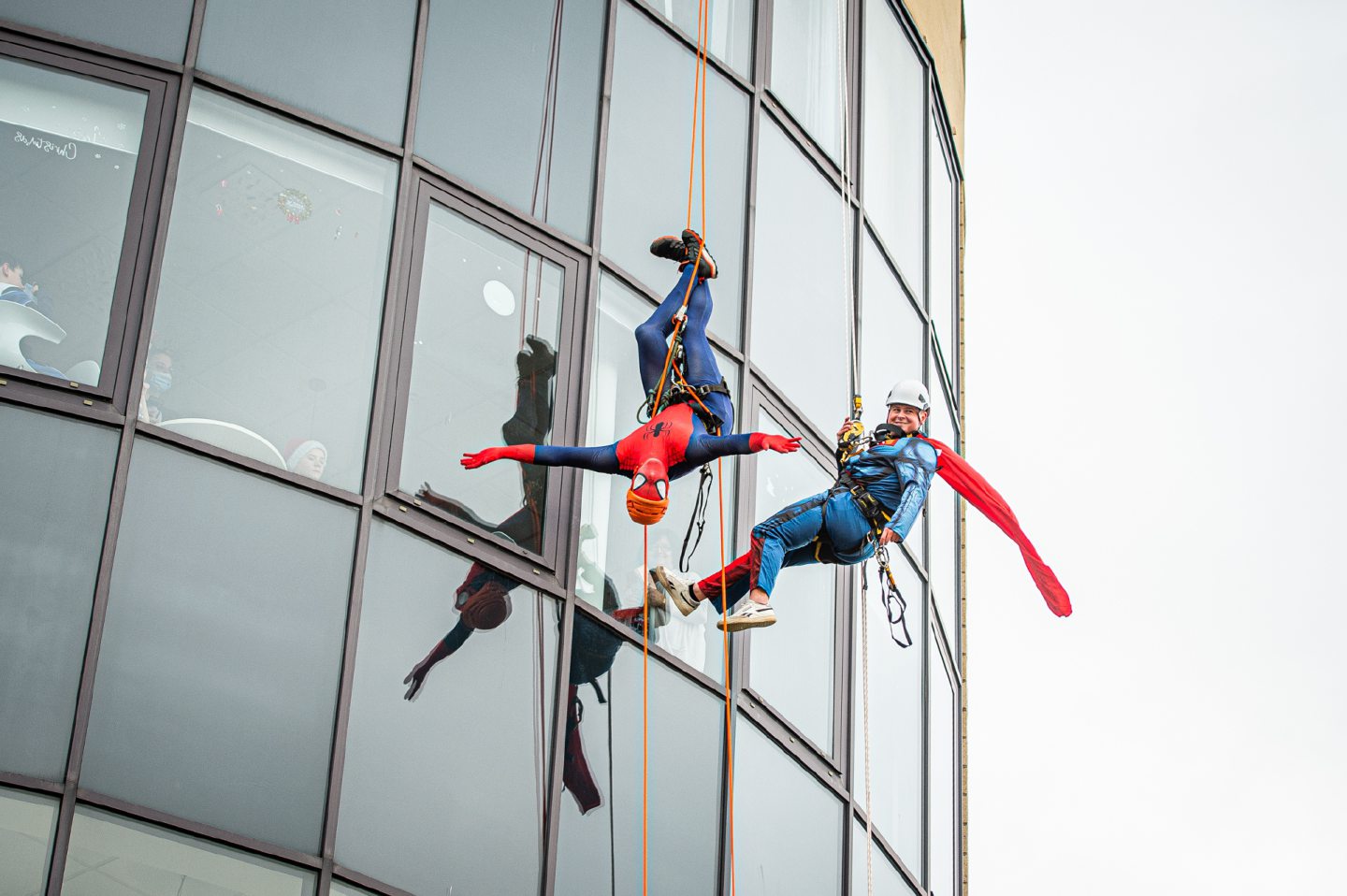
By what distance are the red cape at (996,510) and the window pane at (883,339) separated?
172 centimetres

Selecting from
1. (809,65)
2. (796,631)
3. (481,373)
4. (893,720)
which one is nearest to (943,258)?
(809,65)

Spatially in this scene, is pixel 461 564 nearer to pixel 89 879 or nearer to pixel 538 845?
pixel 538 845

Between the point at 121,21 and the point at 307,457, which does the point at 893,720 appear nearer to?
the point at 307,457

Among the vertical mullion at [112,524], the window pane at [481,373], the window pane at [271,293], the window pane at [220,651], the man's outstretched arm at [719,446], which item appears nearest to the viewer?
the vertical mullion at [112,524]

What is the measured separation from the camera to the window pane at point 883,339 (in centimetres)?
1616

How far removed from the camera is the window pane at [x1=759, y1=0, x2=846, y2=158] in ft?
51.0

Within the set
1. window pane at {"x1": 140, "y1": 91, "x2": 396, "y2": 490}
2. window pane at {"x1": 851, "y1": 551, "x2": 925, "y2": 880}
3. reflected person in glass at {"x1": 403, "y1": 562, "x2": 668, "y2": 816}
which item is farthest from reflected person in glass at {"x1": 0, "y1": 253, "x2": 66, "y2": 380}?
window pane at {"x1": 851, "y1": 551, "x2": 925, "y2": 880}

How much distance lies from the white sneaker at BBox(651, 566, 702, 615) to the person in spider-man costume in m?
0.45

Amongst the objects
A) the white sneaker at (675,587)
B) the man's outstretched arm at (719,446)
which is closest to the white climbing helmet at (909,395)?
the man's outstretched arm at (719,446)

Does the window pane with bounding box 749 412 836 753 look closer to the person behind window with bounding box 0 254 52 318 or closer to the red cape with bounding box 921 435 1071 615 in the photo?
the red cape with bounding box 921 435 1071 615

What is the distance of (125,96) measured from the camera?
11.5 metres

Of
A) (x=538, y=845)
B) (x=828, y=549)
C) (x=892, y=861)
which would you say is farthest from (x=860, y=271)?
(x=538, y=845)

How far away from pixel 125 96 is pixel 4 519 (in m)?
2.67

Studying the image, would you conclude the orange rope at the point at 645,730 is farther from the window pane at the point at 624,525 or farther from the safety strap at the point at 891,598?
the safety strap at the point at 891,598
